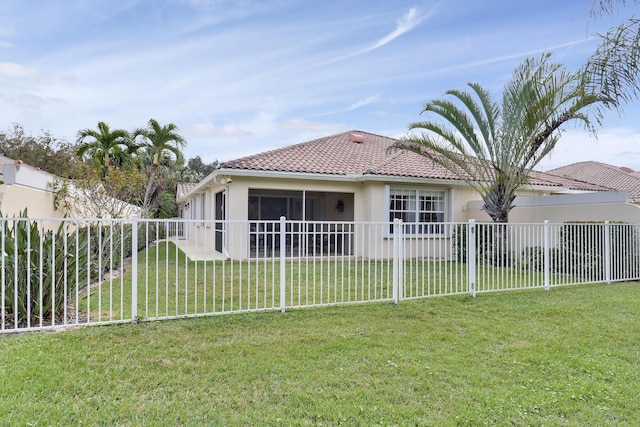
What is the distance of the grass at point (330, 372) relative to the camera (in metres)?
3.56

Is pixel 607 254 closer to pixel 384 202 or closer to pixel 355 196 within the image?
pixel 384 202

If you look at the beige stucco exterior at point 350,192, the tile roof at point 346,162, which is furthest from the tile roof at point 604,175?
the beige stucco exterior at point 350,192

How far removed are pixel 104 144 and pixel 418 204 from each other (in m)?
17.3

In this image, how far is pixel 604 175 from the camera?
27766mm

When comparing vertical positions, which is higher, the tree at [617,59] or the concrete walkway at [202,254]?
the tree at [617,59]

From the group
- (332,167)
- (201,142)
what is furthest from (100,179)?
(201,142)

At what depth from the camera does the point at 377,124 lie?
24.3m

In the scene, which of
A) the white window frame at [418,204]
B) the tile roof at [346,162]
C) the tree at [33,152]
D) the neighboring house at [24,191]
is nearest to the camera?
the neighboring house at [24,191]

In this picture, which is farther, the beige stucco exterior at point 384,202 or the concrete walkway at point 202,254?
the beige stucco exterior at point 384,202

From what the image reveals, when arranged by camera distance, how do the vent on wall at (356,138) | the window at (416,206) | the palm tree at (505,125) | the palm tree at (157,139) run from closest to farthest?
the palm tree at (505,125)
the window at (416,206)
the vent on wall at (356,138)
the palm tree at (157,139)

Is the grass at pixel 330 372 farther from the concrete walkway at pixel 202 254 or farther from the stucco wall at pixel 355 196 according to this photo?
the stucco wall at pixel 355 196

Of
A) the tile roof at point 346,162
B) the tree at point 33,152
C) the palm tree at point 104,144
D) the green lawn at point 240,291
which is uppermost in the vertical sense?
the tree at point 33,152

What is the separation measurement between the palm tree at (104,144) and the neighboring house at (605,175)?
2528cm

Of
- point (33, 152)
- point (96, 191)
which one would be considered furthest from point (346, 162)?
point (33, 152)
